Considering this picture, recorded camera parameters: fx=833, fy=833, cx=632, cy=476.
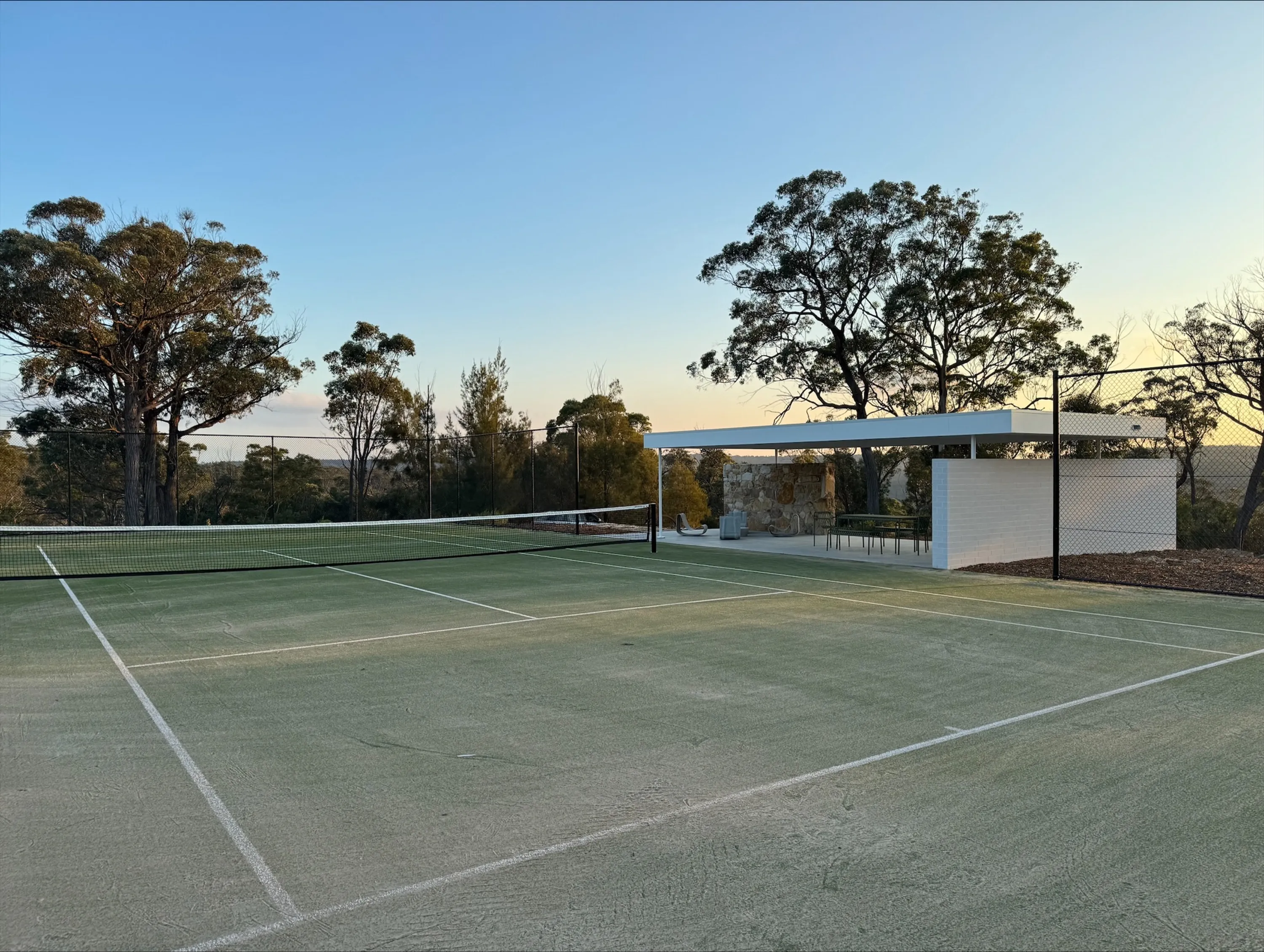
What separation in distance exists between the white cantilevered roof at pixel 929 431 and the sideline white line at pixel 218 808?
12.4 metres

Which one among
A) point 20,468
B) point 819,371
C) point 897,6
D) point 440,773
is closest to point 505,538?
point 819,371

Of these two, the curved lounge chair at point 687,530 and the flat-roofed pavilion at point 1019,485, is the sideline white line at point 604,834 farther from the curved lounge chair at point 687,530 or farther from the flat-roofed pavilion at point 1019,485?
the curved lounge chair at point 687,530

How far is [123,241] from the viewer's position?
28.2 metres

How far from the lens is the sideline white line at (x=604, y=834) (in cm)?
308

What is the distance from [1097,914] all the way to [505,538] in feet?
67.5

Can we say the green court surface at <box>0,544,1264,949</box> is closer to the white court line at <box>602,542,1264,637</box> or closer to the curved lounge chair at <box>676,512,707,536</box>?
the white court line at <box>602,542,1264,637</box>

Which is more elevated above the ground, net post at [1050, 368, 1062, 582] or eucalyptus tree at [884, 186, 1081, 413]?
eucalyptus tree at [884, 186, 1081, 413]

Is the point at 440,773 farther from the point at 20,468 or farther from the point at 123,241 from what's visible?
the point at 20,468

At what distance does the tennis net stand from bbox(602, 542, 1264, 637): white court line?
5.46 ft

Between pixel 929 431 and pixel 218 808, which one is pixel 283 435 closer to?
pixel 929 431

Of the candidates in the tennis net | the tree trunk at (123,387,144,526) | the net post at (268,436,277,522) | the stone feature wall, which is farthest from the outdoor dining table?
the tree trunk at (123,387,144,526)

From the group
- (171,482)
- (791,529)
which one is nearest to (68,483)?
(171,482)

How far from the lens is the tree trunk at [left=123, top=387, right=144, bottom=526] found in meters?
28.3

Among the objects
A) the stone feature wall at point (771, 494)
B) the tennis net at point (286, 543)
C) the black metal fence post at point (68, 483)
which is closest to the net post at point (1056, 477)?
the tennis net at point (286, 543)
